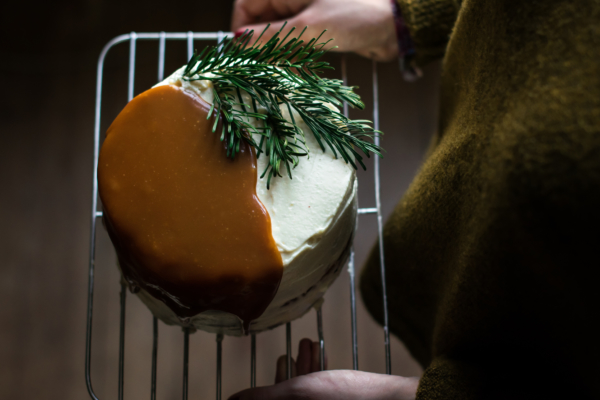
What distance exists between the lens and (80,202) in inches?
46.8

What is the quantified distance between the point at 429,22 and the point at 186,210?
0.51 metres

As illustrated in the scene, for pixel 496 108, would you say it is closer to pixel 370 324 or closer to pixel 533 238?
pixel 533 238

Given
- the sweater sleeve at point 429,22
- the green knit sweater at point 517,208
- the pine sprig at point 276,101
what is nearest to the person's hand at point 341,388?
the green knit sweater at point 517,208

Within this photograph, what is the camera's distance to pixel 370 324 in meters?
1.14

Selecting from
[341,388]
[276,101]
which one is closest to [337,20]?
[276,101]

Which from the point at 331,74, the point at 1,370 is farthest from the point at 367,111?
the point at 1,370

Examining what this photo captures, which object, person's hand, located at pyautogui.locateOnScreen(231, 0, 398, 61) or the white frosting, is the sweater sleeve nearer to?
person's hand, located at pyautogui.locateOnScreen(231, 0, 398, 61)

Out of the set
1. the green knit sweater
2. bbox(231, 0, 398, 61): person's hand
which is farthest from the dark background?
the green knit sweater

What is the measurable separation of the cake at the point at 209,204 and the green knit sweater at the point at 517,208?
0.16 m

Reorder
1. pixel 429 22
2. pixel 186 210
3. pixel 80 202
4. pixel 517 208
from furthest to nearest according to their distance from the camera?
pixel 80 202
pixel 429 22
pixel 186 210
pixel 517 208

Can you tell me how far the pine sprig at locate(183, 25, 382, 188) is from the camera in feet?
1.70

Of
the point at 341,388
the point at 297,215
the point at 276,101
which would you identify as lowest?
the point at 341,388

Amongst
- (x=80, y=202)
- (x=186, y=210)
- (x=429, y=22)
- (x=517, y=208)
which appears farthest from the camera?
(x=80, y=202)

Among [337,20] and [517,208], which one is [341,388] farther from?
[337,20]
